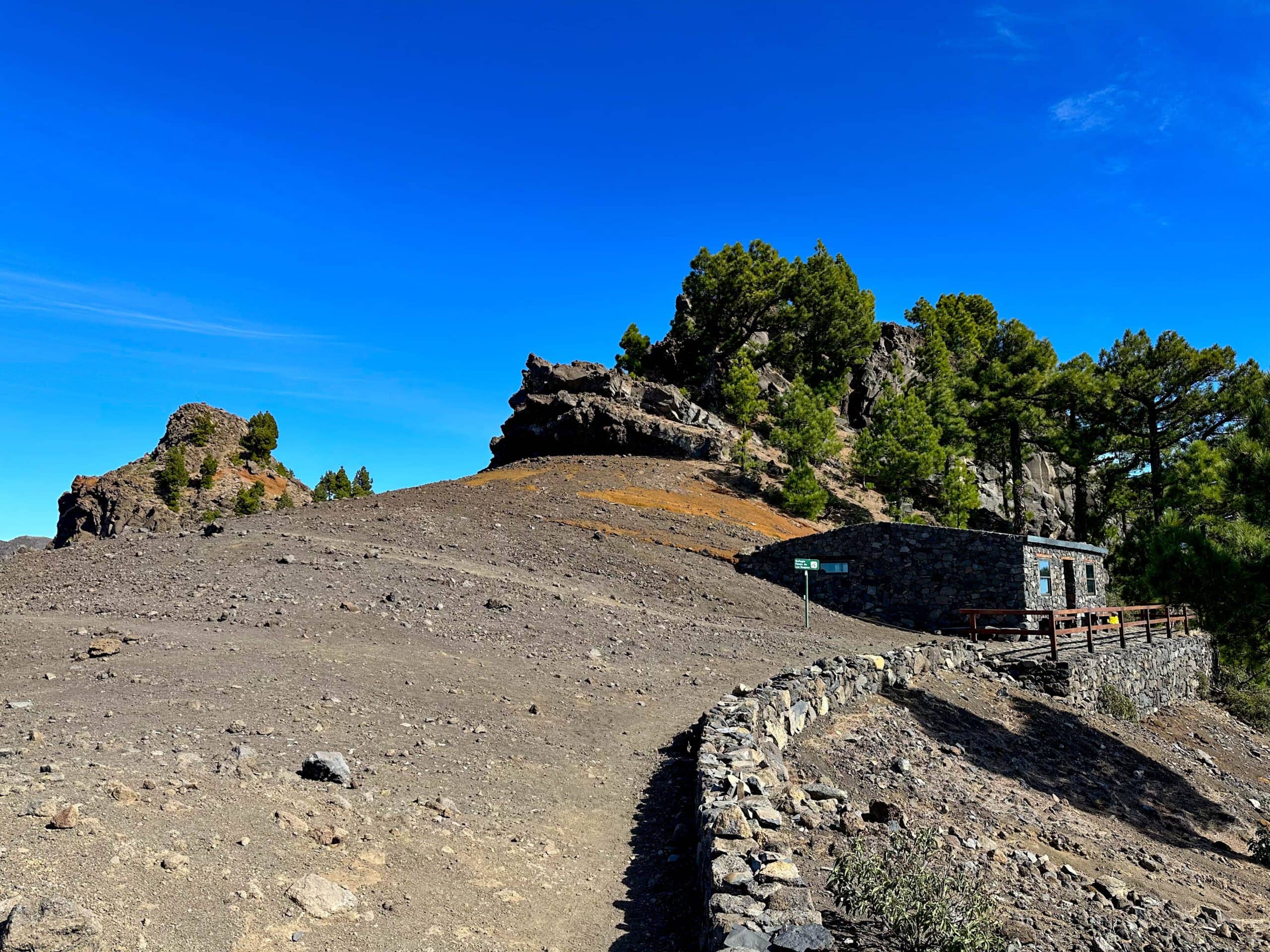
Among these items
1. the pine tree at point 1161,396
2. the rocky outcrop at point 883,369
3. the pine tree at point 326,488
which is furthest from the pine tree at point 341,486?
the pine tree at point 1161,396

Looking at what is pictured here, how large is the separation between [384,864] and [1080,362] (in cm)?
4799

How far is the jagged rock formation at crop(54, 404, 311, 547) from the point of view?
67188 millimetres

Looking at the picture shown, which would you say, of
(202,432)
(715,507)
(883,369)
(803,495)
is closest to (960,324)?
(883,369)

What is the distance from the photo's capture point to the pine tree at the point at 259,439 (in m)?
79.9

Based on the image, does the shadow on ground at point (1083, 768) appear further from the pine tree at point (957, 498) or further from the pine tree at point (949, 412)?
the pine tree at point (949, 412)

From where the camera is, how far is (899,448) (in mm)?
40156

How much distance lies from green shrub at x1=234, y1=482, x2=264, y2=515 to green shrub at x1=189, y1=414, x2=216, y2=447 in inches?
403

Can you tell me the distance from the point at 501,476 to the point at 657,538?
460 inches

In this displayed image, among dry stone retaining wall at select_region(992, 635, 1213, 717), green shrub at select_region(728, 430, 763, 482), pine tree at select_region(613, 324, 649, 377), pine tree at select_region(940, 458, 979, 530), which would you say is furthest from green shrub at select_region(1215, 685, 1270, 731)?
pine tree at select_region(613, 324, 649, 377)

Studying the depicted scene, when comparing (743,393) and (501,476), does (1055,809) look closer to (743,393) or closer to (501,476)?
(501,476)

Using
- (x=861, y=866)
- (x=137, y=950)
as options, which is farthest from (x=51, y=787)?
(x=861, y=866)

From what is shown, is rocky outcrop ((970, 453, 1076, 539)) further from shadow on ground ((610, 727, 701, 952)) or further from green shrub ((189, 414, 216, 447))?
green shrub ((189, 414, 216, 447))

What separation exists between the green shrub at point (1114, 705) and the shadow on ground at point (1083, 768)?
8.88 feet

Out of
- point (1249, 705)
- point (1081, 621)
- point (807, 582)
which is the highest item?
point (807, 582)
